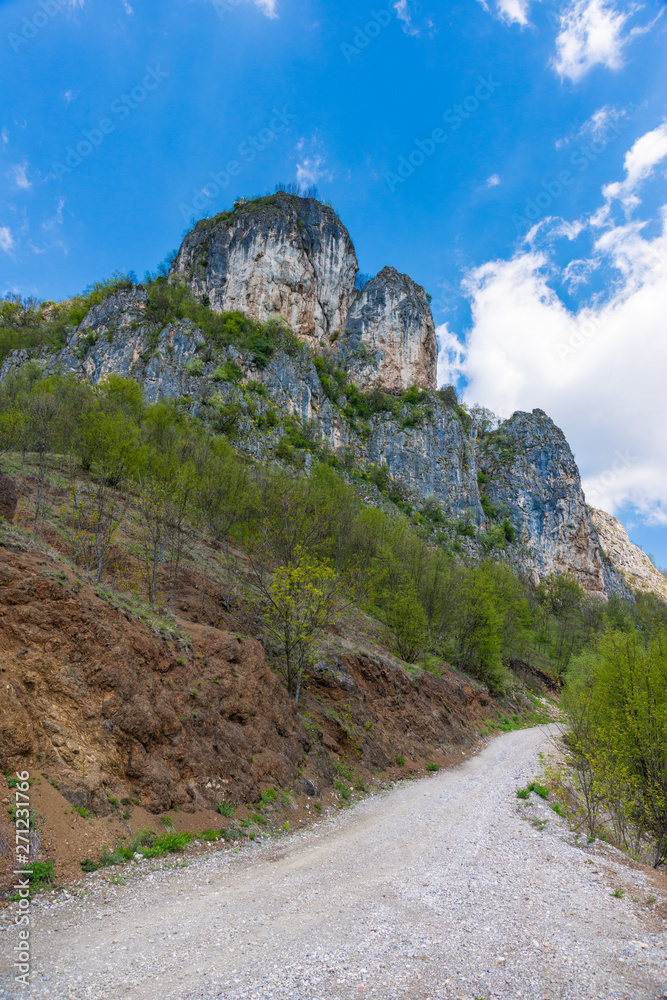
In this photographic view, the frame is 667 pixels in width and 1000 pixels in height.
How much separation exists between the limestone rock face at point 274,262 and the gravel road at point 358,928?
302ft

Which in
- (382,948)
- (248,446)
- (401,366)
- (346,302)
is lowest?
(382,948)

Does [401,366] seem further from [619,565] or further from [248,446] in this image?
[619,565]

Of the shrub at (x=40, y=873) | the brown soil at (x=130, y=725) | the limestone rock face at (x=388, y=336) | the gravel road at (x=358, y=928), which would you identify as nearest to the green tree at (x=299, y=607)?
the brown soil at (x=130, y=725)

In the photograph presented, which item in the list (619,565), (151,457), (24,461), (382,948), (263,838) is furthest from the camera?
(619,565)

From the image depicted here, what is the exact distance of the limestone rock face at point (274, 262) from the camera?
90.0 m

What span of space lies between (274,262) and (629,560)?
16074 cm

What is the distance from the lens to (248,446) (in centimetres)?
5744

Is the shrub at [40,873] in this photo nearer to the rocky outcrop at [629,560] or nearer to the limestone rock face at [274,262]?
the limestone rock face at [274,262]

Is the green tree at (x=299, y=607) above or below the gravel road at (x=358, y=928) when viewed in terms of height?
above

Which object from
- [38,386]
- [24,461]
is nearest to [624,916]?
[24,461]

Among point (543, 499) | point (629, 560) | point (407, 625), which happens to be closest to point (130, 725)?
point (407, 625)

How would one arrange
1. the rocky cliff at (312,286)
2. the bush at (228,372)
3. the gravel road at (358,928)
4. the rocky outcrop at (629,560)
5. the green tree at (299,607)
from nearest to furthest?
the gravel road at (358,928)
the green tree at (299,607)
the bush at (228,372)
the rocky cliff at (312,286)
the rocky outcrop at (629,560)

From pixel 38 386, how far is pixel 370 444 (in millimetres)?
60922

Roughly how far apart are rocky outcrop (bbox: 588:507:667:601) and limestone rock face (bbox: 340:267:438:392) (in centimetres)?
8822
